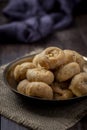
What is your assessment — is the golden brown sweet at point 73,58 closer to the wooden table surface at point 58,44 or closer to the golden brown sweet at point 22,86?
the golden brown sweet at point 22,86

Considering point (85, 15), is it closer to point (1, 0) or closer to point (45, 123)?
point (1, 0)

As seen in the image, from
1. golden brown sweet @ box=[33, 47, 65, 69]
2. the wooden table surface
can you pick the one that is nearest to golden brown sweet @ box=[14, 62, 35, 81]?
golden brown sweet @ box=[33, 47, 65, 69]

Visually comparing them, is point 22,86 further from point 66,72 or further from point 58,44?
point 58,44

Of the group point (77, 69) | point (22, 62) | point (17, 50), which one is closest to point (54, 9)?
point (17, 50)

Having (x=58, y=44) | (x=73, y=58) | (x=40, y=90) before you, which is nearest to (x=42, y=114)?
(x=40, y=90)

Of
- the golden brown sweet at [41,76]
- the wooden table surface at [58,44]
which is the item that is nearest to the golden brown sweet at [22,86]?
the golden brown sweet at [41,76]
